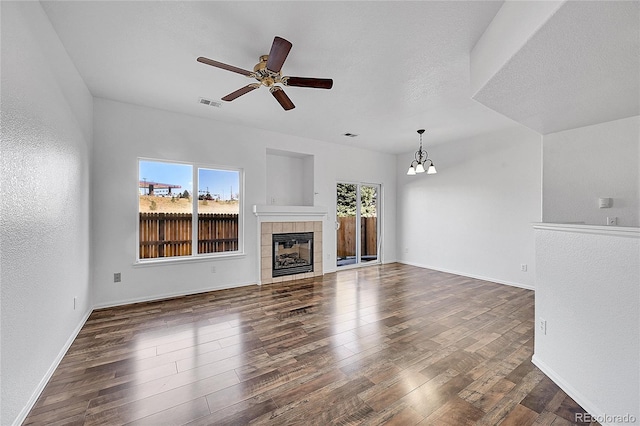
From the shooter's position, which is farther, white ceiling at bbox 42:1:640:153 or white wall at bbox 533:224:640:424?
white ceiling at bbox 42:1:640:153

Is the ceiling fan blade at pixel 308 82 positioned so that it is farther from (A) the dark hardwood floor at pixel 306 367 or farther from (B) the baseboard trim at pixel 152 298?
(B) the baseboard trim at pixel 152 298

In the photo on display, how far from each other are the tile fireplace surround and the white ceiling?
183 centimetres

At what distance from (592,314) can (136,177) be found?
519 centimetres

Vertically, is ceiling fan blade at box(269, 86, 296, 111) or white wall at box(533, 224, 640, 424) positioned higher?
ceiling fan blade at box(269, 86, 296, 111)

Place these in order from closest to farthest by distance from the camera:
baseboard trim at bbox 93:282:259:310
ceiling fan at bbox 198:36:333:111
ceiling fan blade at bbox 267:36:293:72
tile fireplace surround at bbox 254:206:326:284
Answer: ceiling fan blade at bbox 267:36:293:72, ceiling fan at bbox 198:36:333:111, baseboard trim at bbox 93:282:259:310, tile fireplace surround at bbox 254:206:326:284

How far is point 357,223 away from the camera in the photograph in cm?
678

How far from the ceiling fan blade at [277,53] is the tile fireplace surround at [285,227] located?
3001 mm

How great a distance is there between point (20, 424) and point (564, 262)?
392 centimetres

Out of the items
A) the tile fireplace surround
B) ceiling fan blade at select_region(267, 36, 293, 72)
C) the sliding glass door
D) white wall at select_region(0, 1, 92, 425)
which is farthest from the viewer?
the sliding glass door

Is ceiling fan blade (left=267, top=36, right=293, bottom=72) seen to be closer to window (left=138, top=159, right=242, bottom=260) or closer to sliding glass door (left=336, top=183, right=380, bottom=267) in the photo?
window (left=138, top=159, right=242, bottom=260)

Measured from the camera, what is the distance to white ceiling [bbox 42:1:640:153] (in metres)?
2.08

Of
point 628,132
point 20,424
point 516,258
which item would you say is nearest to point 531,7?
point 628,132

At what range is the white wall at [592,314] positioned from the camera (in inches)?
64.7

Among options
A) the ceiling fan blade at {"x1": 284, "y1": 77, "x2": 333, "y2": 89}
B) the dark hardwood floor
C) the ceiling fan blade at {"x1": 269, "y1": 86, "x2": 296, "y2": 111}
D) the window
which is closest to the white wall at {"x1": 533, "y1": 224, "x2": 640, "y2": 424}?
the dark hardwood floor
